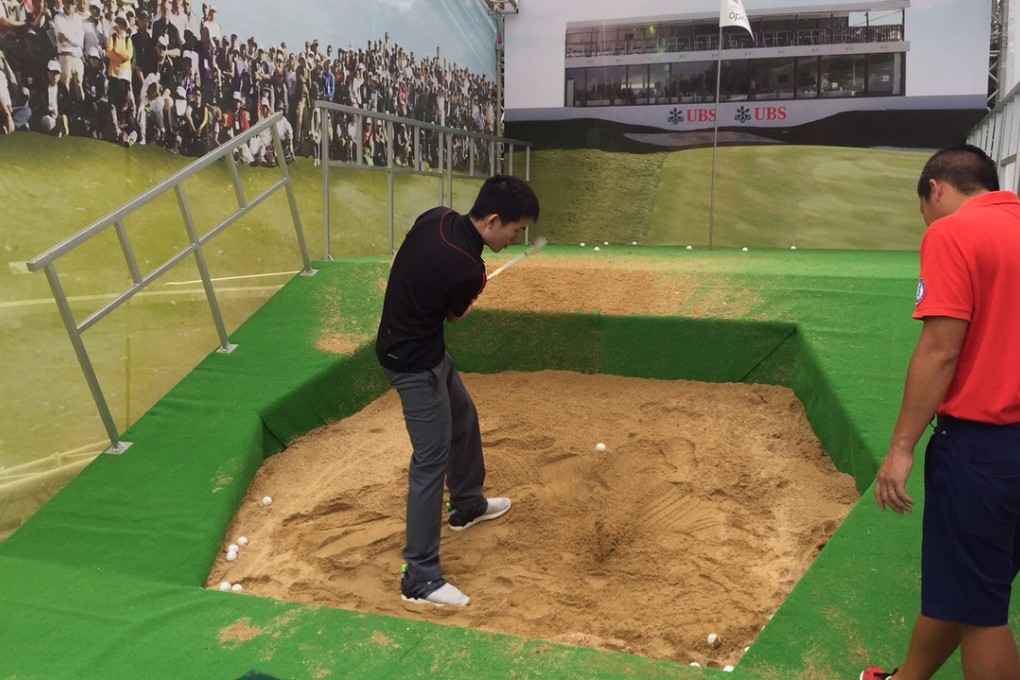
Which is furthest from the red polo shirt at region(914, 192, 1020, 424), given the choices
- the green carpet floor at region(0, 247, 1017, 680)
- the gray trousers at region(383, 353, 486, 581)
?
the gray trousers at region(383, 353, 486, 581)

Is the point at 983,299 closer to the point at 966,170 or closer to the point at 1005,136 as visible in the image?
the point at 966,170

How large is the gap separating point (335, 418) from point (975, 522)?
3193 mm

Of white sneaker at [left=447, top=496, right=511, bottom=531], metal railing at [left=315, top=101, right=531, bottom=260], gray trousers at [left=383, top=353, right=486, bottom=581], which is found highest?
metal railing at [left=315, top=101, right=531, bottom=260]

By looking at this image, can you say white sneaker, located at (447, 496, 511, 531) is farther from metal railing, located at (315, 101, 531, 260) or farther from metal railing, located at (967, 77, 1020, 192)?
metal railing, located at (967, 77, 1020, 192)

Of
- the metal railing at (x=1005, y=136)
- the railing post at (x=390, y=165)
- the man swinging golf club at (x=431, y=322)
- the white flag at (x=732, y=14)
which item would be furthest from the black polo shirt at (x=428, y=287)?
the white flag at (x=732, y=14)

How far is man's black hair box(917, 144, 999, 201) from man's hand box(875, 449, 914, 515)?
2.15 ft

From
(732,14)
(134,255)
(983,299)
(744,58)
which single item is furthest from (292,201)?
(744,58)

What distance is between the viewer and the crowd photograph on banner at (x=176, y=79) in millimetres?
3457

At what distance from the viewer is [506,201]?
256 centimetres

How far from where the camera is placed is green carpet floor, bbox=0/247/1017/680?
6.85 ft

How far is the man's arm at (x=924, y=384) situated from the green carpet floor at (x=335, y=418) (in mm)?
676

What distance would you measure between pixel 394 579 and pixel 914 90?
309 inches

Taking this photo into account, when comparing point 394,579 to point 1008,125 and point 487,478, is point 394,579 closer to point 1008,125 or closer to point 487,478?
point 487,478

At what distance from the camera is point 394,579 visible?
2.86 m
